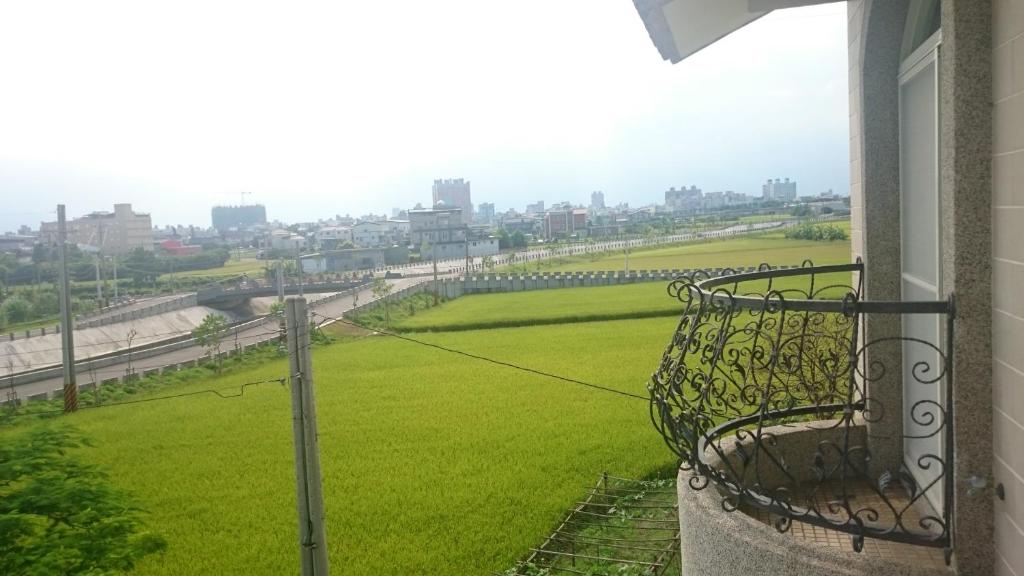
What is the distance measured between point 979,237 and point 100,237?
43.4 metres

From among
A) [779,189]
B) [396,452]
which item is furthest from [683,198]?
[396,452]

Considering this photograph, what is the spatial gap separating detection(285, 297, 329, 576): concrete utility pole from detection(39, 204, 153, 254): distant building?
38780 mm

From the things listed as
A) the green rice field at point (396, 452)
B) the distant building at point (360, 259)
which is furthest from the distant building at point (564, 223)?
the green rice field at point (396, 452)

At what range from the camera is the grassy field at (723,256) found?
3809 cm

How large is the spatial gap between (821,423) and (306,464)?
3.15m

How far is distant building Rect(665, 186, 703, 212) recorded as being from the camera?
579ft

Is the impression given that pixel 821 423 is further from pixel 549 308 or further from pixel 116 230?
pixel 116 230

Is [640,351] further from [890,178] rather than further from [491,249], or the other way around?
[491,249]

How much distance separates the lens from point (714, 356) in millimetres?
2930

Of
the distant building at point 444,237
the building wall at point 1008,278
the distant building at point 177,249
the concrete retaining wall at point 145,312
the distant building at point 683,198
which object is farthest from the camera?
the distant building at point 683,198

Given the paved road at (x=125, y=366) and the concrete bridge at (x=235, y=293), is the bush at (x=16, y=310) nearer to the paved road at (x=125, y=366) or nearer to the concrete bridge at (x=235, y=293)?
the concrete bridge at (x=235, y=293)

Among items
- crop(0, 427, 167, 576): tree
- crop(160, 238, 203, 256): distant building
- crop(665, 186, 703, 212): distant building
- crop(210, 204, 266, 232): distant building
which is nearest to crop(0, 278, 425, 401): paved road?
crop(0, 427, 167, 576): tree

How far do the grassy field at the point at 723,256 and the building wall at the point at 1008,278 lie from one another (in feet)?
107

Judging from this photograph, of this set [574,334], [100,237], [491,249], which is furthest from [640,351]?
[491,249]
